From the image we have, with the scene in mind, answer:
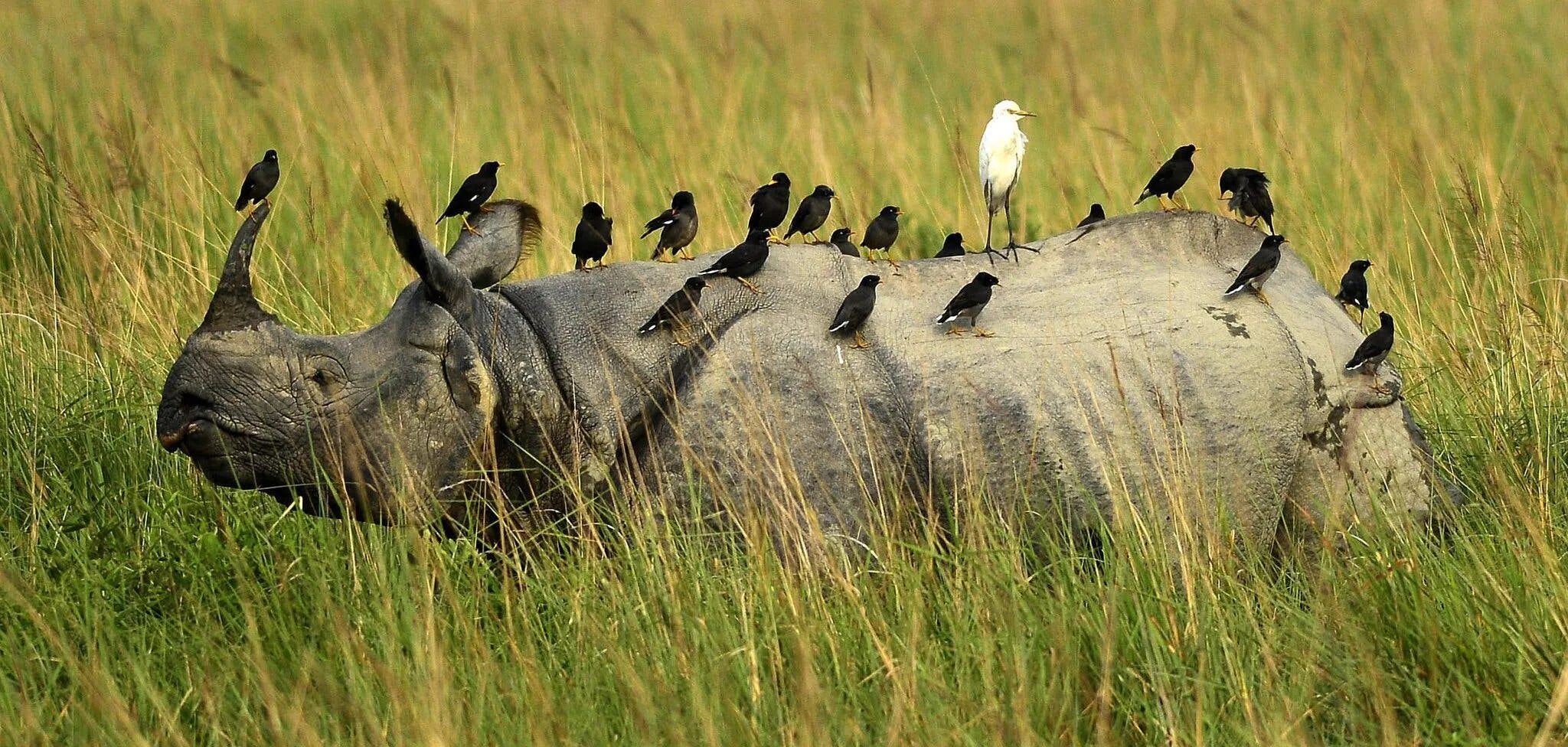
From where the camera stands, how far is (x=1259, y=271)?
4703 millimetres

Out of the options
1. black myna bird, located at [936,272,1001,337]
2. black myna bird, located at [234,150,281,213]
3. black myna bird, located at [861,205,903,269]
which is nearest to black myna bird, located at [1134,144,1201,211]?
black myna bird, located at [861,205,903,269]

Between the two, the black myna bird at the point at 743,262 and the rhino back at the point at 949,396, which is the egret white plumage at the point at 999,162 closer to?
the rhino back at the point at 949,396

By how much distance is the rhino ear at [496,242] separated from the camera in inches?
189

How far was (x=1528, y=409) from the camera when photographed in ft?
18.1

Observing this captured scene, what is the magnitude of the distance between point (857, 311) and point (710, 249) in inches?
130

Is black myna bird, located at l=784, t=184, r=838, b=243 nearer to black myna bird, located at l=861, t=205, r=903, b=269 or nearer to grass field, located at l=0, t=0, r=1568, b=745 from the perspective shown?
black myna bird, located at l=861, t=205, r=903, b=269

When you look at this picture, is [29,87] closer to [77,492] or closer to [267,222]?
[267,222]

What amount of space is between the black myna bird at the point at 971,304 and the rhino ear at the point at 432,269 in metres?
1.21

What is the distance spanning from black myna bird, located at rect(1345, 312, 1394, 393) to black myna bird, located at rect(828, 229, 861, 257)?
4.60 ft

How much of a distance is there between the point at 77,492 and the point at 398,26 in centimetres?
652

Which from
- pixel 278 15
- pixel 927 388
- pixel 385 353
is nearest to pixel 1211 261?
pixel 927 388

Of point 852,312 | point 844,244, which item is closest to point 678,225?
point 844,244

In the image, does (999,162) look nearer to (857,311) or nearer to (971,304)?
(971,304)

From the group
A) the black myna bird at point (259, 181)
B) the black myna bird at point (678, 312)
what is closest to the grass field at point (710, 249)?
the black myna bird at point (678, 312)
